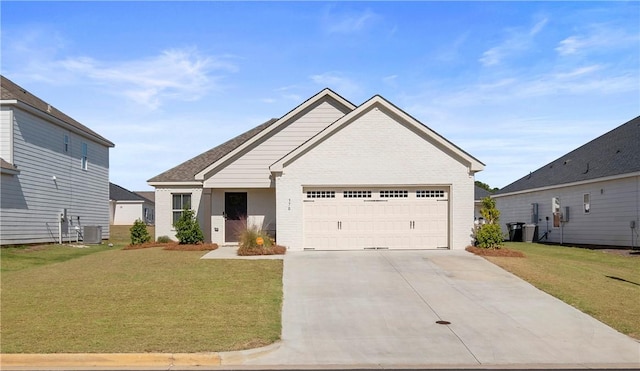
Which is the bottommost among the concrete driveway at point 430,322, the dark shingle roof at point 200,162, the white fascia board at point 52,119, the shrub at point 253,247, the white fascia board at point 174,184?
the concrete driveway at point 430,322

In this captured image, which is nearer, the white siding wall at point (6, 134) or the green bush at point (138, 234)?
the white siding wall at point (6, 134)

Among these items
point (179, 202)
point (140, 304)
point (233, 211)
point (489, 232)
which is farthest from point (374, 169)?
point (140, 304)

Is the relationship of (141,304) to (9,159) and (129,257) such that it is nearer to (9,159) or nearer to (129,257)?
(129,257)

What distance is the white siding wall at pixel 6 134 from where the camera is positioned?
82.8 feet

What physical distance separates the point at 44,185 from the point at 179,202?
6315mm

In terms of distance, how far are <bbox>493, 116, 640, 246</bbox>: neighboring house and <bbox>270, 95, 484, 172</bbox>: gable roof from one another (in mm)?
8107

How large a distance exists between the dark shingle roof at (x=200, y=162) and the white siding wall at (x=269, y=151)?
4.32ft

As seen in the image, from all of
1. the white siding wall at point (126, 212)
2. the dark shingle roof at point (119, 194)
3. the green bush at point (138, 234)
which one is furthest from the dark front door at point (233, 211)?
the white siding wall at point (126, 212)

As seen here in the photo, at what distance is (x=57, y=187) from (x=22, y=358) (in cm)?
2233

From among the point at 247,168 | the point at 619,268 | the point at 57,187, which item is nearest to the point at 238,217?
the point at 247,168

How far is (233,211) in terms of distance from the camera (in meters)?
27.4

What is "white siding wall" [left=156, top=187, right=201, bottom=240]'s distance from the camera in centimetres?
2869

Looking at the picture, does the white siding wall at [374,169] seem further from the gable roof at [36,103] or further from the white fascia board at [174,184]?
the gable roof at [36,103]

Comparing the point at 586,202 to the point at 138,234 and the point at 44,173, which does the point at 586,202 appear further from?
the point at 44,173
